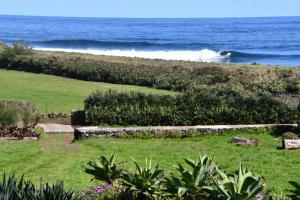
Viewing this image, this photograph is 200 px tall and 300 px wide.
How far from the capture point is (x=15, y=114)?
21953 mm

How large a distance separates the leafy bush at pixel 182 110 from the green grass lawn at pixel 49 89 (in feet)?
12.8

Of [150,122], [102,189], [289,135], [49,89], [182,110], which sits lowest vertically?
[102,189]

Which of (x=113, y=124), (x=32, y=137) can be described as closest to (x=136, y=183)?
(x=32, y=137)

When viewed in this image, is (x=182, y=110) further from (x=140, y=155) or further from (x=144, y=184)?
(x=144, y=184)

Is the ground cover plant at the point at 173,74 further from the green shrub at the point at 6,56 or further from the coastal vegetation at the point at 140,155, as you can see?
the coastal vegetation at the point at 140,155

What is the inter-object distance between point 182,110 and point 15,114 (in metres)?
6.57

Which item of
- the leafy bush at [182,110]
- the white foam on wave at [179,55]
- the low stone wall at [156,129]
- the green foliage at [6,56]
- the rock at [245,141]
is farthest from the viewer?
the white foam on wave at [179,55]

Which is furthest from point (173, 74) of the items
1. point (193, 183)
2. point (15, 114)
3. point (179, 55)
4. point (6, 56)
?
point (179, 55)

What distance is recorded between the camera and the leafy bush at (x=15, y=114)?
71.7 feet

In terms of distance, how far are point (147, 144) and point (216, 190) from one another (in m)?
12.3

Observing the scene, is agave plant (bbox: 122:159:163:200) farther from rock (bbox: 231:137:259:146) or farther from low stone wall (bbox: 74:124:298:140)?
low stone wall (bbox: 74:124:298:140)

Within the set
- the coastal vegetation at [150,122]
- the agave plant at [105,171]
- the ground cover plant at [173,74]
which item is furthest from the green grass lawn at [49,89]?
Answer: the agave plant at [105,171]

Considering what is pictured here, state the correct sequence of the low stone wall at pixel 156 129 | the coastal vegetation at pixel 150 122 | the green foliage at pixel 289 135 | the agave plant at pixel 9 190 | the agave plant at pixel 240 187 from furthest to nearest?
the low stone wall at pixel 156 129
the green foliage at pixel 289 135
the coastal vegetation at pixel 150 122
the agave plant at pixel 9 190
the agave plant at pixel 240 187

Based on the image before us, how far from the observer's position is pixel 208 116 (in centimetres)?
2300
